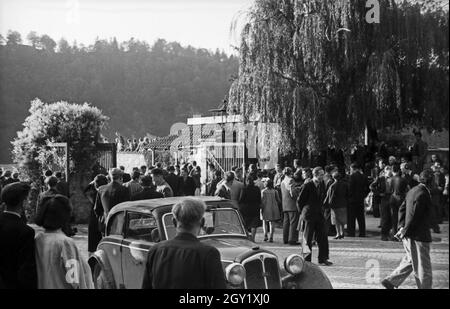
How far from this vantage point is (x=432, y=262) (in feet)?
23.8

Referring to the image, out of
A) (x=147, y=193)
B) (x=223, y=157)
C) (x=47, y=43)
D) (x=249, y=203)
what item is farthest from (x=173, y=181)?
(x=47, y=43)

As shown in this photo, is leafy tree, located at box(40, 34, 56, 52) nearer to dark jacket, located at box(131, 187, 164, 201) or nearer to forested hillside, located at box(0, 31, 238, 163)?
forested hillside, located at box(0, 31, 238, 163)

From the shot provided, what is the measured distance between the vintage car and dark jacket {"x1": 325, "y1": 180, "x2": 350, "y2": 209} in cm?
608

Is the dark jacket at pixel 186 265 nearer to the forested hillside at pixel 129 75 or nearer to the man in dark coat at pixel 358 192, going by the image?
the forested hillside at pixel 129 75

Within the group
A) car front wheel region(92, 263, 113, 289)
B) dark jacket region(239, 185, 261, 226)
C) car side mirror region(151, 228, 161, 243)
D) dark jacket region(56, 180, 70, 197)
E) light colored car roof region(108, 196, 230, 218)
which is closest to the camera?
car side mirror region(151, 228, 161, 243)

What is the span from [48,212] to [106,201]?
443 centimetres

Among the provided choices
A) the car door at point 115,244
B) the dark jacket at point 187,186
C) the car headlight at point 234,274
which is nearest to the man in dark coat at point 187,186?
the dark jacket at point 187,186

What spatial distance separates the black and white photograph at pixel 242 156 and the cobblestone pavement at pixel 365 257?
0.17 ft

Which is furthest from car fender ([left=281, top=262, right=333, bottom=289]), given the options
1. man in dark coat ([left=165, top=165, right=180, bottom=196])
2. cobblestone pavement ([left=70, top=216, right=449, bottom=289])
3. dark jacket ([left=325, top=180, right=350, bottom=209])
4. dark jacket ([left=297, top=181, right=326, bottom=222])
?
man in dark coat ([left=165, top=165, right=180, bottom=196])

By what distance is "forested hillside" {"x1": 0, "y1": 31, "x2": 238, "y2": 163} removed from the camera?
920 centimetres

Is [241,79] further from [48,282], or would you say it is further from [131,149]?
[48,282]

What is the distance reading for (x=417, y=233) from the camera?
709 centimetres
